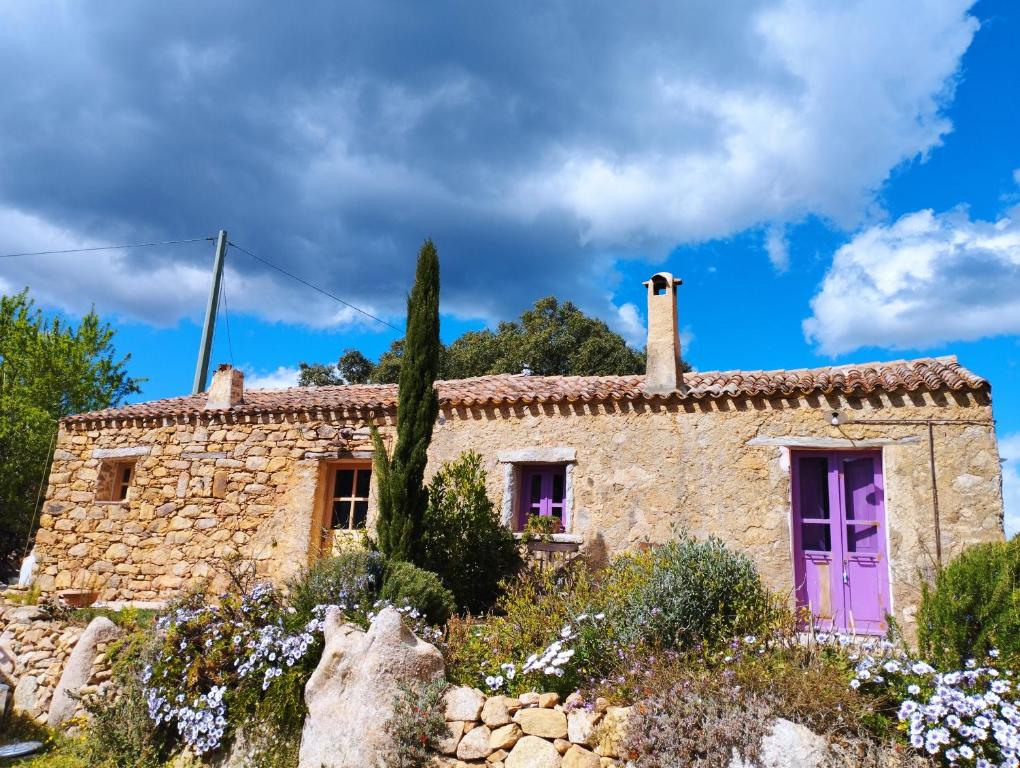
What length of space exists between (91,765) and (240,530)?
4979 mm

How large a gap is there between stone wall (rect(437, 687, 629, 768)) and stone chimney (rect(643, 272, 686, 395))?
4687mm

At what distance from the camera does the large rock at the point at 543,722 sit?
4531 mm

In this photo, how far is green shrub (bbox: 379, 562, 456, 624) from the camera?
6.35 meters

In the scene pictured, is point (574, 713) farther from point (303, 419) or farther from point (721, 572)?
point (303, 419)

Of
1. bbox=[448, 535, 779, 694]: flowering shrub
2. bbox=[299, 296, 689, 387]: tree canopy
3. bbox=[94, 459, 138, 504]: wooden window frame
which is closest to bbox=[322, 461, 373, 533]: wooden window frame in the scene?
bbox=[94, 459, 138, 504]: wooden window frame

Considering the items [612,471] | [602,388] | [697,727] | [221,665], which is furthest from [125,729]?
[602,388]

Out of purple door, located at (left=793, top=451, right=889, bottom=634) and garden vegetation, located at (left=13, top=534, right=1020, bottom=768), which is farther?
purple door, located at (left=793, top=451, right=889, bottom=634)

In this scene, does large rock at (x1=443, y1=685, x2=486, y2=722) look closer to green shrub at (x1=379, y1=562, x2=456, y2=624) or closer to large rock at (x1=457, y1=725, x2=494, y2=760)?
large rock at (x1=457, y1=725, x2=494, y2=760)

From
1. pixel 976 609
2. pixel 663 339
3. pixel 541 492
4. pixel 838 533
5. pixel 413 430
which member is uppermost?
pixel 663 339

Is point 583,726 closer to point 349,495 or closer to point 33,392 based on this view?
point 349,495

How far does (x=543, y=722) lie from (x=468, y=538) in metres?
4.09

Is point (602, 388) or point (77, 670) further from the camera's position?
point (602, 388)

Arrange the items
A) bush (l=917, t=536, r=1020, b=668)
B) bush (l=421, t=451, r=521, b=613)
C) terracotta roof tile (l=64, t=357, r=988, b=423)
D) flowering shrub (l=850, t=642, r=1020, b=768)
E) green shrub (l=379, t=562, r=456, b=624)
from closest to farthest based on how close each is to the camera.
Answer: flowering shrub (l=850, t=642, r=1020, b=768), bush (l=917, t=536, r=1020, b=668), green shrub (l=379, t=562, r=456, b=624), terracotta roof tile (l=64, t=357, r=988, b=423), bush (l=421, t=451, r=521, b=613)

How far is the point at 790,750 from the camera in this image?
157 inches
